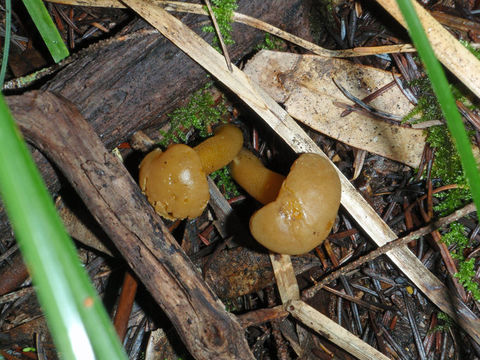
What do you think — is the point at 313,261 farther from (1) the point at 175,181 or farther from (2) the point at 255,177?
(1) the point at 175,181

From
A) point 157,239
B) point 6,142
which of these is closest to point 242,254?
point 157,239

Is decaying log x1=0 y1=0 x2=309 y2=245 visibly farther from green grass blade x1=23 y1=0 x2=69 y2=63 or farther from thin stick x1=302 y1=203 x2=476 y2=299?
thin stick x1=302 y1=203 x2=476 y2=299

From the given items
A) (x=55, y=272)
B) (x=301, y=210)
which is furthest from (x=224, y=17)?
(x=55, y=272)

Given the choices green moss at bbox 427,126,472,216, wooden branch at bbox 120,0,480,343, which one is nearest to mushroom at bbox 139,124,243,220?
wooden branch at bbox 120,0,480,343

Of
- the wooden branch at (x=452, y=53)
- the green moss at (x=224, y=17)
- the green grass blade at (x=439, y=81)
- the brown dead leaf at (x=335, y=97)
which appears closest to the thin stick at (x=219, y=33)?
the green moss at (x=224, y=17)

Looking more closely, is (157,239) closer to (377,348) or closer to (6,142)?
(6,142)

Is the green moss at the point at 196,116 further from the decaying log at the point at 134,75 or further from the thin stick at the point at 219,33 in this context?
the thin stick at the point at 219,33
